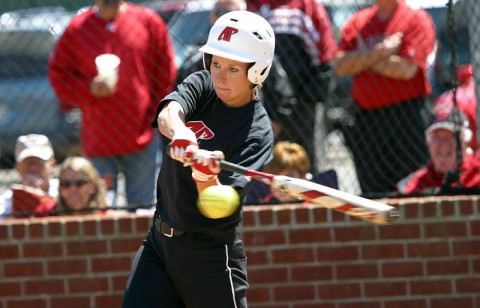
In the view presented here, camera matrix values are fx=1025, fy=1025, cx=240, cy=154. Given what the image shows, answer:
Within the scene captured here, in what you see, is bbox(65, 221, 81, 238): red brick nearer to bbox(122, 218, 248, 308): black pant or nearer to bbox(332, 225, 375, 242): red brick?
bbox(332, 225, 375, 242): red brick

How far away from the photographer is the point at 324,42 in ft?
21.9

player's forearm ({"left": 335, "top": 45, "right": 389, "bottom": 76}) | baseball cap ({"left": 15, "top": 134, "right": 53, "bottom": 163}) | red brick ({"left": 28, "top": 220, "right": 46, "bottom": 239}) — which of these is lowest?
red brick ({"left": 28, "top": 220, "right": 46, "bottom": 239})

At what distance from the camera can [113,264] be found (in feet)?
20.0

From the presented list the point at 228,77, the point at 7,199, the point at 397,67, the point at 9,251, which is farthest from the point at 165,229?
the point at 397,67

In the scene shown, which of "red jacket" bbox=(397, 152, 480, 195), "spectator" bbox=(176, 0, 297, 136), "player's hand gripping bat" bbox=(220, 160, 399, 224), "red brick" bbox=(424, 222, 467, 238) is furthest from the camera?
"spectator" bbox=(176, 0, 297, 136)

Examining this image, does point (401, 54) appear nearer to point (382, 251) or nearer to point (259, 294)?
point (382, 251)

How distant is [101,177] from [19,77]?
0.85 metres

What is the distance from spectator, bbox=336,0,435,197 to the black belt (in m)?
2.23

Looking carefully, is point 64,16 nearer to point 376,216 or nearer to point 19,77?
point 19,77

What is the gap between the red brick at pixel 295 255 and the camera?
6.02m

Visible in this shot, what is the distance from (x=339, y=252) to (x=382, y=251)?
0.25 m

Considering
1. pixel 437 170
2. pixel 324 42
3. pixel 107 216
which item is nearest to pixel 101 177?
pixel 107 216

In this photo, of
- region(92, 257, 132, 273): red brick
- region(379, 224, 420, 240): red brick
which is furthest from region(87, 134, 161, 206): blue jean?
region(379, 224, 420, 240): red brick

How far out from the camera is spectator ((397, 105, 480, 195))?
6.18m
